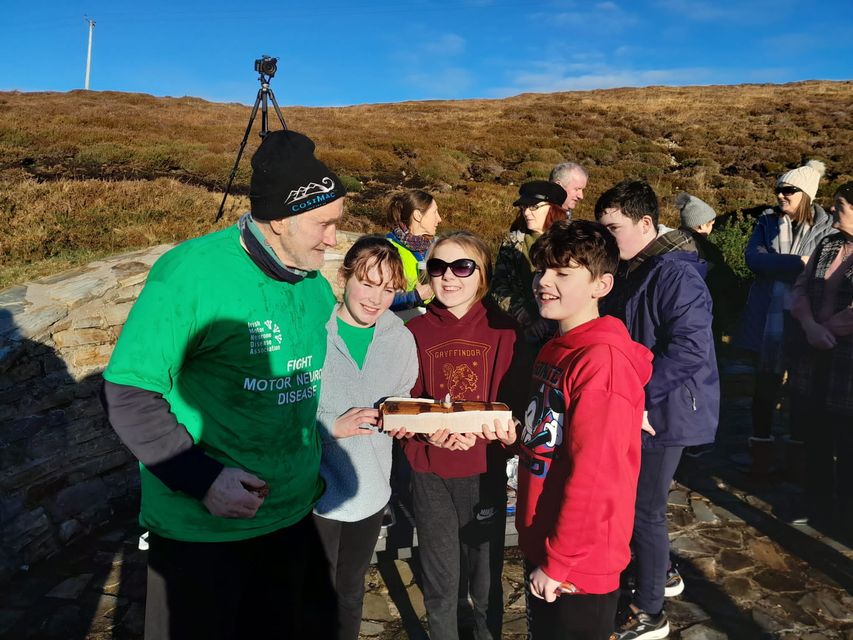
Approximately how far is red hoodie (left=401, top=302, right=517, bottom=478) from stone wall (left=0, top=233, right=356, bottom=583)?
287 centimetres

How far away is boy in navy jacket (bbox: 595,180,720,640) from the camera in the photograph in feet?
9.19

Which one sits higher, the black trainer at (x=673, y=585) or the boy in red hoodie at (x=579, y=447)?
the boy in red hoodie at (x=579, y=447)

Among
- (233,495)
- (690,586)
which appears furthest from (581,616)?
(690,586)

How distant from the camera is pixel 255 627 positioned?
81.1 inches

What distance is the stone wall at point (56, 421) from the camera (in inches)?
154

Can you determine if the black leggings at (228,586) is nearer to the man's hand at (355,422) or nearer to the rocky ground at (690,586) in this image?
the man's hand at (355,422)

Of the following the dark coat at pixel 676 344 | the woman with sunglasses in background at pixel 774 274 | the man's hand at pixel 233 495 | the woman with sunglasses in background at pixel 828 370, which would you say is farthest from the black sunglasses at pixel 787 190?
the man's hand at pixel 233 495

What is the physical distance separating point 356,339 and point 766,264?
4059 millimetres

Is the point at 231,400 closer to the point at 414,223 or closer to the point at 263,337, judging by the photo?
the point at 263,337

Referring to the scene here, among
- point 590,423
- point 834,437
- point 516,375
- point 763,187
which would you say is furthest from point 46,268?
point 763,187

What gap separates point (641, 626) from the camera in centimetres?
304

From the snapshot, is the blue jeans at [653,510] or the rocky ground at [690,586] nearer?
the blue jeans at [653,510]

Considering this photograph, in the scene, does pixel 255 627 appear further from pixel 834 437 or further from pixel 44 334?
pixel 834 437

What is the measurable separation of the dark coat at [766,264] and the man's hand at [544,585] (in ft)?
13.5
